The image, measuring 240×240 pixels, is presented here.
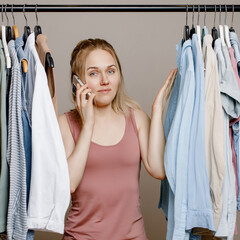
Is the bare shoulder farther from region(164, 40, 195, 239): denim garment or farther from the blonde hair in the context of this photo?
region(164, 40, 195, 239): denim garment

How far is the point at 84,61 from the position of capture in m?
2.15

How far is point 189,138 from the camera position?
1793 millimetres

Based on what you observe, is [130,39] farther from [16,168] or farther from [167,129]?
[16,168]

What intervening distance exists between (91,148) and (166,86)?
0.48m

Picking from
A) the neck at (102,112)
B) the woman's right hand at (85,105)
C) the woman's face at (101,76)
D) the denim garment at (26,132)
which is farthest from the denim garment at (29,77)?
the neck at (102,112)

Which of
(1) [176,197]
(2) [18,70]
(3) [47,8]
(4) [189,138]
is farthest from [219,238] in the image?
(3) [47,8]

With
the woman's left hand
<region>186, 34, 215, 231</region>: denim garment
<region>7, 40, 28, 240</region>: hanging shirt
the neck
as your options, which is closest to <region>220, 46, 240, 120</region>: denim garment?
<region>186, 34, 215, 231</region>: denim garment

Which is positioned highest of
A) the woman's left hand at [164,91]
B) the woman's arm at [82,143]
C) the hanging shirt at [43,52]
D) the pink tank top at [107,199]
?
the hanging shirt at [43,52]

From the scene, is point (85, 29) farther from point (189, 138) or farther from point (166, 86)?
point (189, 138)

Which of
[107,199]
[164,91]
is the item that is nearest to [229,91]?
[164,91]

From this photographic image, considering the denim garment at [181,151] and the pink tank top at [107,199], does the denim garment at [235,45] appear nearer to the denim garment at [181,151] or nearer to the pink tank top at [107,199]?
the denim garment at [181,151]

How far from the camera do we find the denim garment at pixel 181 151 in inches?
69.5

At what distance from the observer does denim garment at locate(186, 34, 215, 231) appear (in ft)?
5.74

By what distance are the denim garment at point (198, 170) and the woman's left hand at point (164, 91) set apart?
0.78 feet
